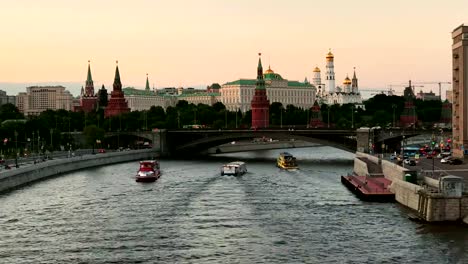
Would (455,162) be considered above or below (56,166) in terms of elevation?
above

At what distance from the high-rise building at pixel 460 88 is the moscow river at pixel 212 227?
15.9m

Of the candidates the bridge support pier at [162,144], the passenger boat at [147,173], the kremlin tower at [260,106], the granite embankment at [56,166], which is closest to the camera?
the granite embankment at [56,166]

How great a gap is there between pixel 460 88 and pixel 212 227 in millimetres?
42736

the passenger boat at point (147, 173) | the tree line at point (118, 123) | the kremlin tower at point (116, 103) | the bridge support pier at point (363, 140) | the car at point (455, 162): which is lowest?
the passenger boat at point (147, 173)

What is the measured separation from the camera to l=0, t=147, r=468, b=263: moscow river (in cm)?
3678

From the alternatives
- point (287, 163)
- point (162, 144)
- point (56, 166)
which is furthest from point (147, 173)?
point (162, 144)

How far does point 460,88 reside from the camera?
7850 centimetres

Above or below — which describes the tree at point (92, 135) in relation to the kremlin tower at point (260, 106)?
below

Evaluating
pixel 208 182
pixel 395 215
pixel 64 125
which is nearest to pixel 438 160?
pixel 208 182

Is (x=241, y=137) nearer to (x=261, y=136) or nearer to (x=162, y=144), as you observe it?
(x=261, y=136)

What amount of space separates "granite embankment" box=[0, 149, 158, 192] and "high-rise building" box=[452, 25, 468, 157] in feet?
132

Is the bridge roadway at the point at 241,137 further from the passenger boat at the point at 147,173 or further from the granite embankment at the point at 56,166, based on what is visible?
the passenger boat at the point at 147,173

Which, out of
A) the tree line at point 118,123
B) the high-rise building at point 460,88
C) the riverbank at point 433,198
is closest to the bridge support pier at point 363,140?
the tree line at point 118,123

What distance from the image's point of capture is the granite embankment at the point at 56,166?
65.2 meters
